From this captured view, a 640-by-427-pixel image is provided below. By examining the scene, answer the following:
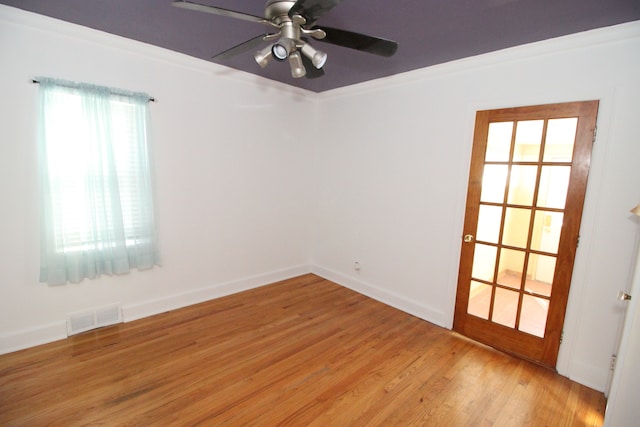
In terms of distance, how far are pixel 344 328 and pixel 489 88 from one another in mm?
2585

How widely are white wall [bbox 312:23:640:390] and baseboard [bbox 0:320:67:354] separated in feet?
9.50

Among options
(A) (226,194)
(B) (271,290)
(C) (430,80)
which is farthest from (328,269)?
(C) (430,80)

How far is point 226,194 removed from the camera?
346 cm

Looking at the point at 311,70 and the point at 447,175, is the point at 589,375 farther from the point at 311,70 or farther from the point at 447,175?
the point at 311,70

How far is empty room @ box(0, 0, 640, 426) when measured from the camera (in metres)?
1.94

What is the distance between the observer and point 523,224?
248cm

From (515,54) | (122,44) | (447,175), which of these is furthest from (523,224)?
(122,44)

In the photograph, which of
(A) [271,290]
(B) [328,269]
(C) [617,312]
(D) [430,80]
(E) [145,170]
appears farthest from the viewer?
(B) [328,269]

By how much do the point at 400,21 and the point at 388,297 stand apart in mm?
2737

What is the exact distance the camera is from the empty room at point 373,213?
194 cm

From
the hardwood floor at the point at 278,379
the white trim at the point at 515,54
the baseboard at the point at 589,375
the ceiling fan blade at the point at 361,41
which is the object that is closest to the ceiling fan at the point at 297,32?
the ceiling fan blade at the point at 361,41

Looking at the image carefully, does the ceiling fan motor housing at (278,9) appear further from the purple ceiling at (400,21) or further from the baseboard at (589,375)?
the baseboard at (589,375)

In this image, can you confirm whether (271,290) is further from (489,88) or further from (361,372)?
(489,88)

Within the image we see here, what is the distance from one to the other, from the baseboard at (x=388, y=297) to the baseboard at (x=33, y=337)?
2.87 metres
